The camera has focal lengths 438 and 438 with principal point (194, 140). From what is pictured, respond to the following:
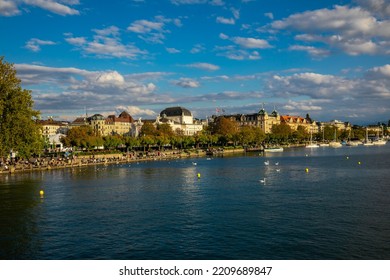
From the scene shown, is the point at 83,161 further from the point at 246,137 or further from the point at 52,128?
the point at 52,128

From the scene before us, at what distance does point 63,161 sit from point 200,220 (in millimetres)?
59726

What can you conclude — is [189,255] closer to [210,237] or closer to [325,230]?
[210,237]

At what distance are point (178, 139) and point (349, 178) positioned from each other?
87.3 meters

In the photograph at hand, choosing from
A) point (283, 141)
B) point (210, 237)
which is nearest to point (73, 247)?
point (210, 237)

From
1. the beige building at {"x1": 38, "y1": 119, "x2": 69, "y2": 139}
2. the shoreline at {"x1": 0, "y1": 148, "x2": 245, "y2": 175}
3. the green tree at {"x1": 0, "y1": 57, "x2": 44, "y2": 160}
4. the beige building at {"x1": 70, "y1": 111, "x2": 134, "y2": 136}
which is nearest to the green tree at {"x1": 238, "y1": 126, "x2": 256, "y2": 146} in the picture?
the shoreline at {"x1": 0, "y1": 148, "x2": 245, "y2": 175}

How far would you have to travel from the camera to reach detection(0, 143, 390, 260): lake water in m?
22.9

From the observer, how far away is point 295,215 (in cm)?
3056

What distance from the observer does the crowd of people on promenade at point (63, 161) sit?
73.7 m

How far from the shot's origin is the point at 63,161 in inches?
3297

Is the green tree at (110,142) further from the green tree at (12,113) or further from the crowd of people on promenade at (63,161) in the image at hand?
the green tree at (12,113)

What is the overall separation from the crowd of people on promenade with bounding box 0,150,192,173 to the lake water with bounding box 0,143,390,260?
79.5 ft

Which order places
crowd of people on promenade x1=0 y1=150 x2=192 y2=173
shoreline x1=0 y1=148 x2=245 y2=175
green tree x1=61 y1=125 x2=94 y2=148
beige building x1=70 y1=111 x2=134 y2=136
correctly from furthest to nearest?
beige building x1=70 y1=111 x2=134 y2=136
green tree x1=61 y1=125 x2=94 y2=148
crowd of people on promenade x1=0 y1=150 x2=192 y2=173
shoreline x1=0 y1=148 x2=245 y2=175

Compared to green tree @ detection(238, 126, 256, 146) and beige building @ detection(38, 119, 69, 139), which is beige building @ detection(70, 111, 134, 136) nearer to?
beige building @ detection(38, 119, 69, 139)

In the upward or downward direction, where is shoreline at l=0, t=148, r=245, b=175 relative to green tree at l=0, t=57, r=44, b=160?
downward
